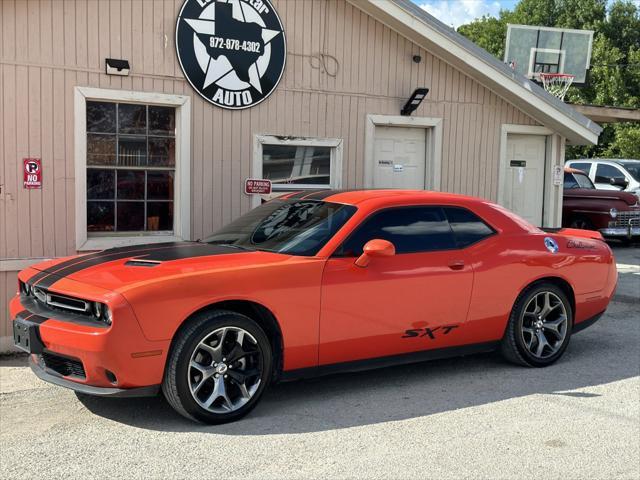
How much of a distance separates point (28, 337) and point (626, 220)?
48.0 feet

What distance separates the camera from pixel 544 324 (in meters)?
6.21

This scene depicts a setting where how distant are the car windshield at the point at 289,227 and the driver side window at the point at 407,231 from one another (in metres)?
0.17

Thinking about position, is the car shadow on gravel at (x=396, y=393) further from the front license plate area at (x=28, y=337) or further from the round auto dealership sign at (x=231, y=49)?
the round auto dealership sign at (x=231, y=49)

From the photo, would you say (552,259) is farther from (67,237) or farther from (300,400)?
(67,237)

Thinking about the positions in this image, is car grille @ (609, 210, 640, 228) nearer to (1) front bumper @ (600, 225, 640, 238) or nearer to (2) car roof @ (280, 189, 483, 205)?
(1) front bumper @ (600, 225, 640, 238)

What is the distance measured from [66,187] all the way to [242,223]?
2.33 m

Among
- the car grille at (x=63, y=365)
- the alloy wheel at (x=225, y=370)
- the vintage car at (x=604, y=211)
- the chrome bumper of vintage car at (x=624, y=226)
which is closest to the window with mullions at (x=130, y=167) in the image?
the car grille at (x=63, y=365)

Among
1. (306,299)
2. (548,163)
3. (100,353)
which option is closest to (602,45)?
(548,163)

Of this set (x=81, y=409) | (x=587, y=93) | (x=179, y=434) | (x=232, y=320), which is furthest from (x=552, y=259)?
(x=587, y=93)

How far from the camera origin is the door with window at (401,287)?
5.11m

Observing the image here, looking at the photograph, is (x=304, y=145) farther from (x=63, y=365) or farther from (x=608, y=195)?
(x=608, y=195)

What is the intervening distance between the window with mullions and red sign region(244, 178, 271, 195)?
34.3 inches

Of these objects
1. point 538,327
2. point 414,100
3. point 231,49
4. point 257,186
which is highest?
point 231,49

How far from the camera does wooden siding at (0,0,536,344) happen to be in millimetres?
7023
